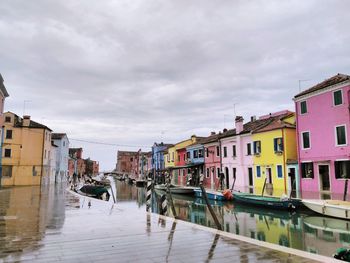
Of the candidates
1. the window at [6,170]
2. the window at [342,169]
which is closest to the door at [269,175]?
the window at [342,169]

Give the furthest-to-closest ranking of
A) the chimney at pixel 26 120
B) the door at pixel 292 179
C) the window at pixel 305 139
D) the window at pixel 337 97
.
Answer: the chimney at pixel 26 120, the door at pixel 292 179, the window at pixel 305 139, the window at pixel 337 97

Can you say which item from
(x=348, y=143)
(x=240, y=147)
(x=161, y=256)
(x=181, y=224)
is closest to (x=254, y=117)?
(x=240, y=147)

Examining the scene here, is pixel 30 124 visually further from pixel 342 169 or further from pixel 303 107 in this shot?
pixel 342 169

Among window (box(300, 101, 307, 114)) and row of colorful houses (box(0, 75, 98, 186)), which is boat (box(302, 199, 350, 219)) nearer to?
window (box(300, 101, 307, 114))

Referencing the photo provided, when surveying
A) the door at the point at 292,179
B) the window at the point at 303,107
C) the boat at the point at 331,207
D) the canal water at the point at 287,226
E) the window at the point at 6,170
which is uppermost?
the window at the point at 303,107

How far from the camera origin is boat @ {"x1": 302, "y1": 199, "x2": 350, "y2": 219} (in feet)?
54.1

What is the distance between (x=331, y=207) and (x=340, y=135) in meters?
7.95

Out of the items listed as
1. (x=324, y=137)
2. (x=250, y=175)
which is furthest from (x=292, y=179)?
(x=250, y=175)

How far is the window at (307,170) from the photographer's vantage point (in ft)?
83.4

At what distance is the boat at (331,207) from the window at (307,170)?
23.5ft

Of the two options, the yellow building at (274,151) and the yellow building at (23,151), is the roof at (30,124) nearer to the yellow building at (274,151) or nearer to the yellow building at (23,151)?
the yellow building at (23,151)

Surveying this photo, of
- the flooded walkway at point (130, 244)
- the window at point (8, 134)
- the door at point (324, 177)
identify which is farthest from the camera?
the window at point (8, 134)

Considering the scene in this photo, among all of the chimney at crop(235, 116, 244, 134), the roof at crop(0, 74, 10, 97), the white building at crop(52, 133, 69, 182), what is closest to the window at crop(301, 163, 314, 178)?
the chimney at crop(235, 116, 244, 134)

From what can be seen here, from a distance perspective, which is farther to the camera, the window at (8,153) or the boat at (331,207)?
the window at (8,153)
